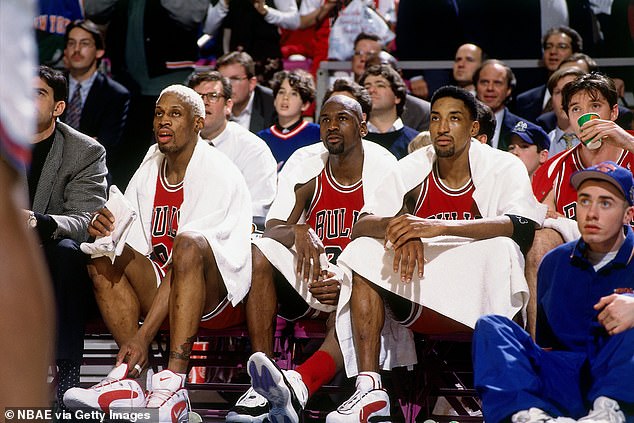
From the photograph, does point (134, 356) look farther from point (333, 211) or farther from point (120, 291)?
point (333, 211)

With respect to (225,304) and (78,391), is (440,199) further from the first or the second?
(78,391)

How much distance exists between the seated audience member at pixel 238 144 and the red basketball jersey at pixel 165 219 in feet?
2.47

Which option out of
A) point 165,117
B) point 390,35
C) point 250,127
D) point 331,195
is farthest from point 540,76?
point 165,117

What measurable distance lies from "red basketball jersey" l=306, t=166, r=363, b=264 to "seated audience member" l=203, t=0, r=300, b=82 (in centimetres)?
275

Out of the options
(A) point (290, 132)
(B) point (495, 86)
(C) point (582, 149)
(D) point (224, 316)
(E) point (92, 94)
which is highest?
(B) point (495, 86)

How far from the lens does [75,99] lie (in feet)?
22.2

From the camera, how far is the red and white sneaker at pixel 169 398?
3.78 meters

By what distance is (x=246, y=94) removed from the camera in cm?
663

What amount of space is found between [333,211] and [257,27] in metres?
3.03

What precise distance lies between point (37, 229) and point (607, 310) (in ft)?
7.87

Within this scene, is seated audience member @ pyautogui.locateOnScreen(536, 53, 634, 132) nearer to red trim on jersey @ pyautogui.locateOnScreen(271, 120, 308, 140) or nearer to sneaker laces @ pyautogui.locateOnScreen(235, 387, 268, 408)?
red trim on jersey @ pyautogui.locateOnScreen(271, 120, 308, 140)

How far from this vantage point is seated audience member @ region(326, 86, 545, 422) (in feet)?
13.1

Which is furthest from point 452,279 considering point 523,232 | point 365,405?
point 365,405

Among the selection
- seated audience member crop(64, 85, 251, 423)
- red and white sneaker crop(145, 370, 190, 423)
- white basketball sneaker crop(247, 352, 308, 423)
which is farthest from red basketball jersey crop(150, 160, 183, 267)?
white basketball sneaker crop(247, 352, 308, 423)
